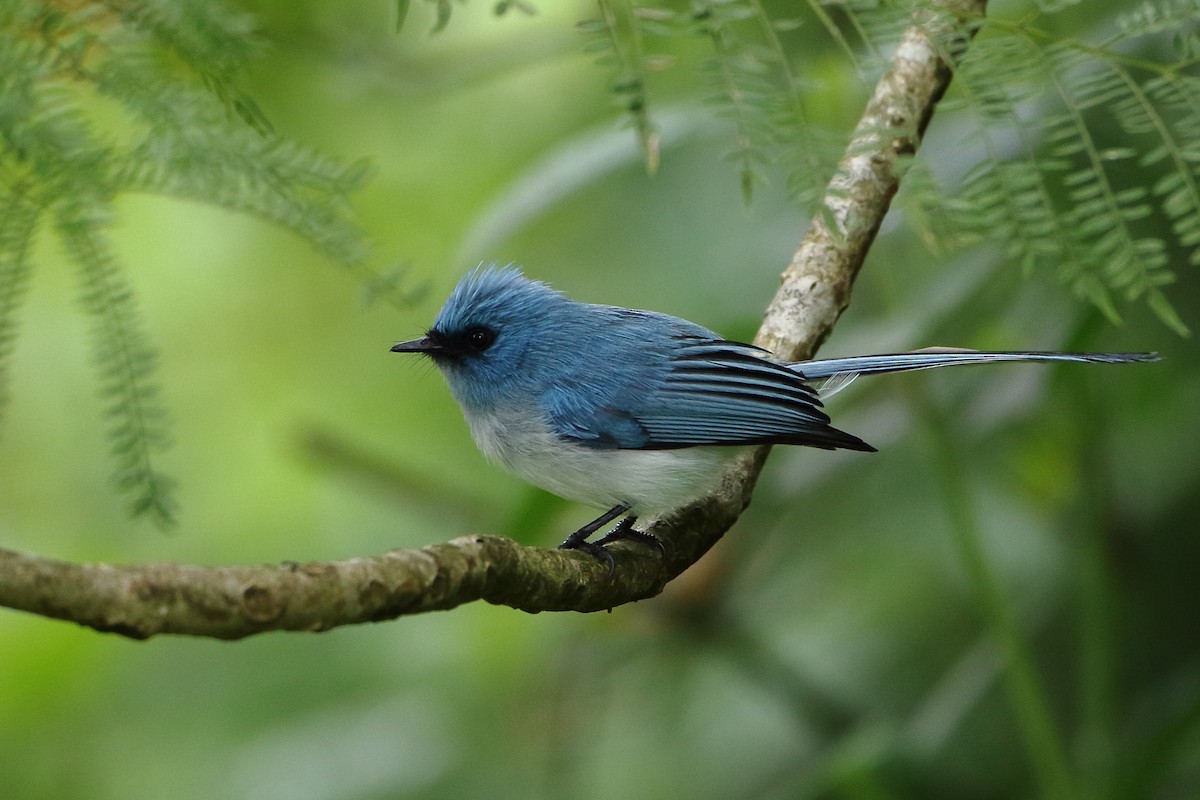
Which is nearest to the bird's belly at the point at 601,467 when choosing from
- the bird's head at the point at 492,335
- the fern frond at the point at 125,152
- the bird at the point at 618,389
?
the bird at the point at 618,389

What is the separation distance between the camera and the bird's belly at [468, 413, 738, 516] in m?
2.98

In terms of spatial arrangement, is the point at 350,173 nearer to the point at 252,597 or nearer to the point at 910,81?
the point at 252,597

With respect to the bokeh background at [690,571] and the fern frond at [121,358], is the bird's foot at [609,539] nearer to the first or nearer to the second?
the bokeh background at [690,571]

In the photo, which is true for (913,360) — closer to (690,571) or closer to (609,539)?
(609,539)

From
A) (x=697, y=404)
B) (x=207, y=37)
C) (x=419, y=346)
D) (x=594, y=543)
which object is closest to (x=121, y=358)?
(x=207, y=37)

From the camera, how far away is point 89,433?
6.22 metres

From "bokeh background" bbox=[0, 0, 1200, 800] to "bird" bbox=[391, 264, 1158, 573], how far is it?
127 mm

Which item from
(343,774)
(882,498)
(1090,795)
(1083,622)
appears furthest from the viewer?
(343,774)

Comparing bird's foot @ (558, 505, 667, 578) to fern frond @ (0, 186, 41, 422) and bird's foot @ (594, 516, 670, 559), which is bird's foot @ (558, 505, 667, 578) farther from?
fern frond @ (0, 186, 41, 422)

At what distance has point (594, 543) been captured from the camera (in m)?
2.65

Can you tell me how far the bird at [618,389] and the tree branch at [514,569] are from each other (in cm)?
12

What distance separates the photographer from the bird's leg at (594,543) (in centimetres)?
241

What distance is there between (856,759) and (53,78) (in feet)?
8.45

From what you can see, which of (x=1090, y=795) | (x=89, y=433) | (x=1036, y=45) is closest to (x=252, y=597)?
(x=1036, y=45)
